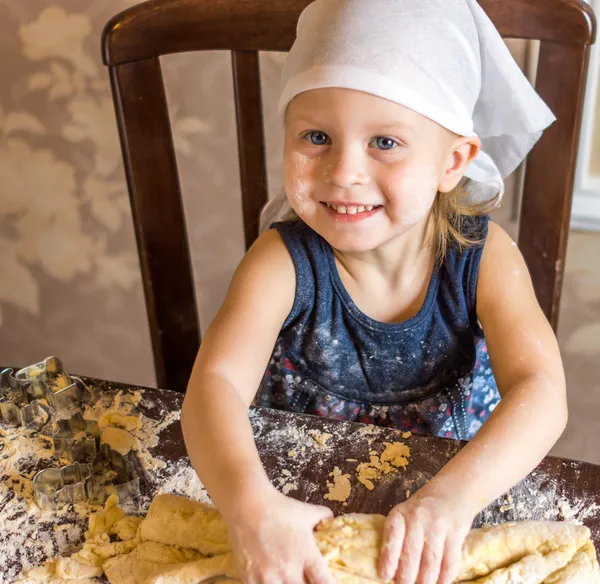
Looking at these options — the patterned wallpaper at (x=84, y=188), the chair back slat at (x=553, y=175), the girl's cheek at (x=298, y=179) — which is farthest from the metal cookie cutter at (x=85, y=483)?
the patterned wallpaper at (x=84, y=188)

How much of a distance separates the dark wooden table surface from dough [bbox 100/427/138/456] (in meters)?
0.03

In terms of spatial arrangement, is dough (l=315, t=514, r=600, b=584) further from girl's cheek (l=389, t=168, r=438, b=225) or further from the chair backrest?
the chair backrest

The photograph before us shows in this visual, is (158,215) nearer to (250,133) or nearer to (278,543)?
(250,133)

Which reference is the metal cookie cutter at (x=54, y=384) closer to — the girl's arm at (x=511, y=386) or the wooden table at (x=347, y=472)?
the wooden table at (x=347, y=472)

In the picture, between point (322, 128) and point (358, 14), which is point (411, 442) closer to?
point (322, 128)

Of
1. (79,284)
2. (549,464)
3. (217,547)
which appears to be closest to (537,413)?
(549,464)

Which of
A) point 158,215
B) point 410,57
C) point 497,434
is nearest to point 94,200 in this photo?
point 158,215

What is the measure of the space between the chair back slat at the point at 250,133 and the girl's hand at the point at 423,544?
588 mm

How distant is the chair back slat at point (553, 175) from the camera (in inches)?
37.2

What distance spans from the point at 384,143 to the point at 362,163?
0.03 metres

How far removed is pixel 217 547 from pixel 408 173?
1.38 feet

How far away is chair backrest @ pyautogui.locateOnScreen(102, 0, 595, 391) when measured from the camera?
3.06 ft

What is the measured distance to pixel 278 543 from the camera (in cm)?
64

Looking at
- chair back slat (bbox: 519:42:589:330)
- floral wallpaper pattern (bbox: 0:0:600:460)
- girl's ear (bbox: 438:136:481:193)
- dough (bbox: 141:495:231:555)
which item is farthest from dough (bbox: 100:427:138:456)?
floral wallpaper pattern (bbox: 0:0:600:460)
